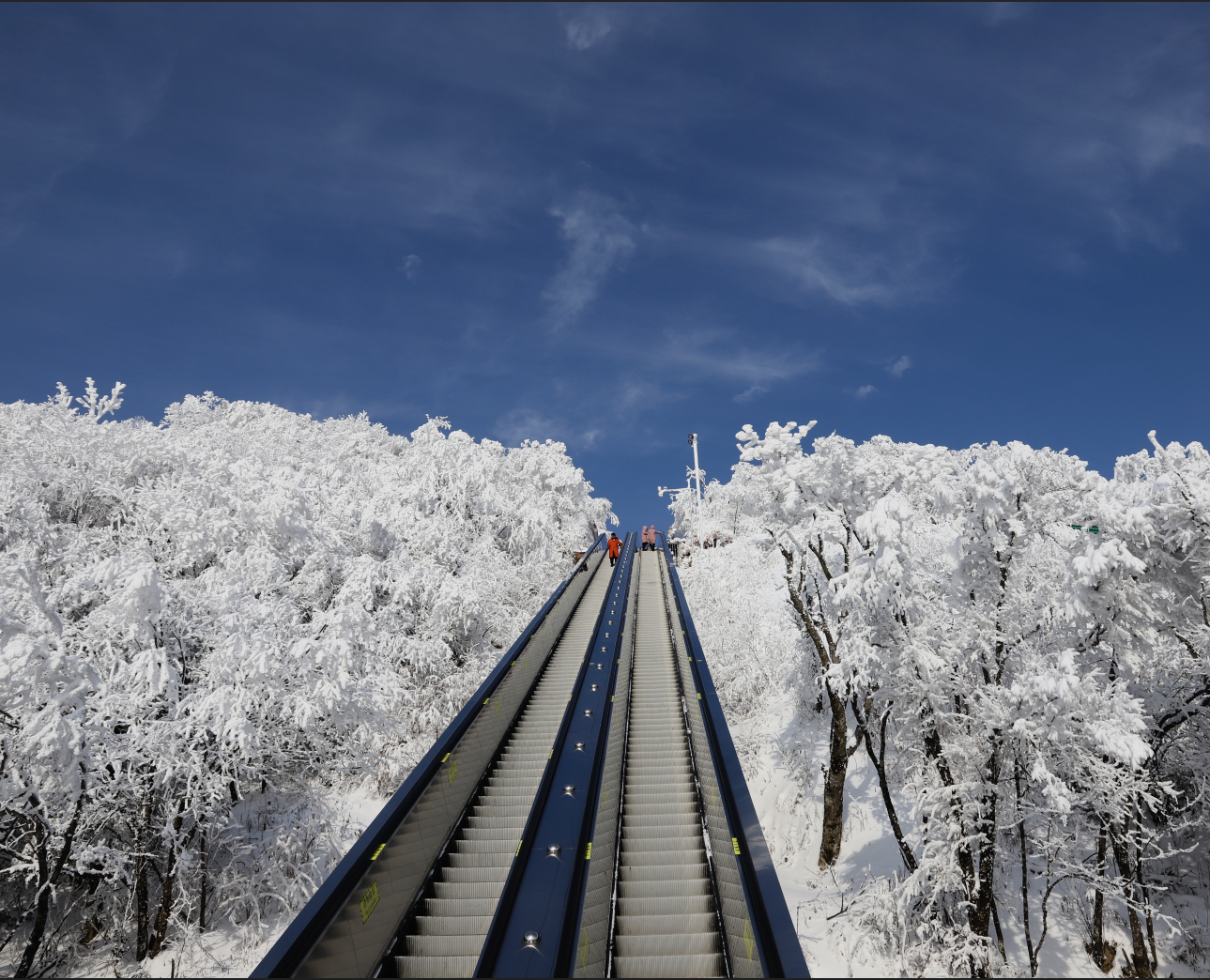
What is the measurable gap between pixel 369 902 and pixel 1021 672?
7.92m

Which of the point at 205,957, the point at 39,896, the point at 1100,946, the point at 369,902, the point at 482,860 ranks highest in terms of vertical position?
the point at 369,902

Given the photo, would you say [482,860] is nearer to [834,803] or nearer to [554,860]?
[554,860]

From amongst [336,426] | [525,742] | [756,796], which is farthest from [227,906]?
[336,426]

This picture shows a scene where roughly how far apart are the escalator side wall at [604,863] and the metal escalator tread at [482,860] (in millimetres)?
927

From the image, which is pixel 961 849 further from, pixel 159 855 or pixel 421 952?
pixel 159 855

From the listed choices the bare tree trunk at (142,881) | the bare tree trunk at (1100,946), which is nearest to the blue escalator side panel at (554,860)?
the bare tree trunk at (142,881)

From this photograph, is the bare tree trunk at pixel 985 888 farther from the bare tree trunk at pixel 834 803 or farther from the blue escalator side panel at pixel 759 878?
the blue escalator side panel at pixel 759 878

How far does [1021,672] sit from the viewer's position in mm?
7848

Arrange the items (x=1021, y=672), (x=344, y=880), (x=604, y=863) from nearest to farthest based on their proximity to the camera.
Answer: (x=344, y=880) < (x=604, y=863) < (x=1021, y=672)

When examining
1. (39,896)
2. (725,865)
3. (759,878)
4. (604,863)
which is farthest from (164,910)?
(759,878)

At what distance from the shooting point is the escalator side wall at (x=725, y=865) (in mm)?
4785

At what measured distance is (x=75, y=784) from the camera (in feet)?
23.8

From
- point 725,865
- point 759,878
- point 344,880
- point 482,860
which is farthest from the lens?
point 482,860

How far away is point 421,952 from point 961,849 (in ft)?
22.6
